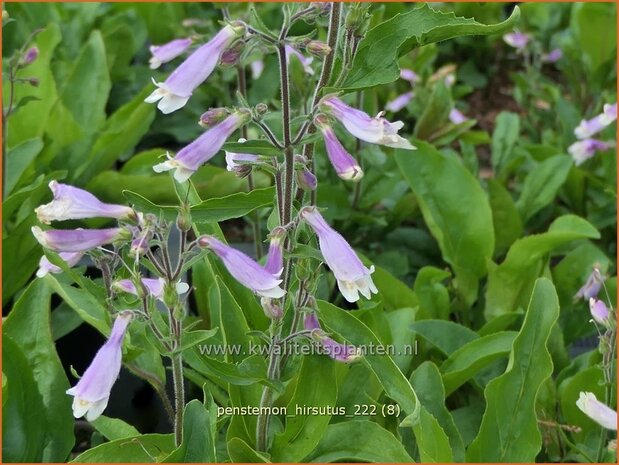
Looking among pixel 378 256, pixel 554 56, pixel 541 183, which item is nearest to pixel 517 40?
pixel 554 56

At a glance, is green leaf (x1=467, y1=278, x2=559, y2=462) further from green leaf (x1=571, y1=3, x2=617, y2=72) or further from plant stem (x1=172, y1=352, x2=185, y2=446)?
green leaf (x1=571, y1=3, x2=617, y2=72)

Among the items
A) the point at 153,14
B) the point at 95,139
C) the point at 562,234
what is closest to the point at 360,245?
the point at 562,234

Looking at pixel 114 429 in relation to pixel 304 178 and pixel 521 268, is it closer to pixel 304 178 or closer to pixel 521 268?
pixel 304 178

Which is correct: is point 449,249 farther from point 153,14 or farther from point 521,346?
point 153,14

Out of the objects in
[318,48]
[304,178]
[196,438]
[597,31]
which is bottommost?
[597,31]

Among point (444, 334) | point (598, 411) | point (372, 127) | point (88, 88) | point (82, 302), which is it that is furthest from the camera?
point (88, 88)

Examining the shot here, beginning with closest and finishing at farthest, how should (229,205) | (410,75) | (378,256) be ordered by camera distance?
(229,205), (378,256), (410,75)
